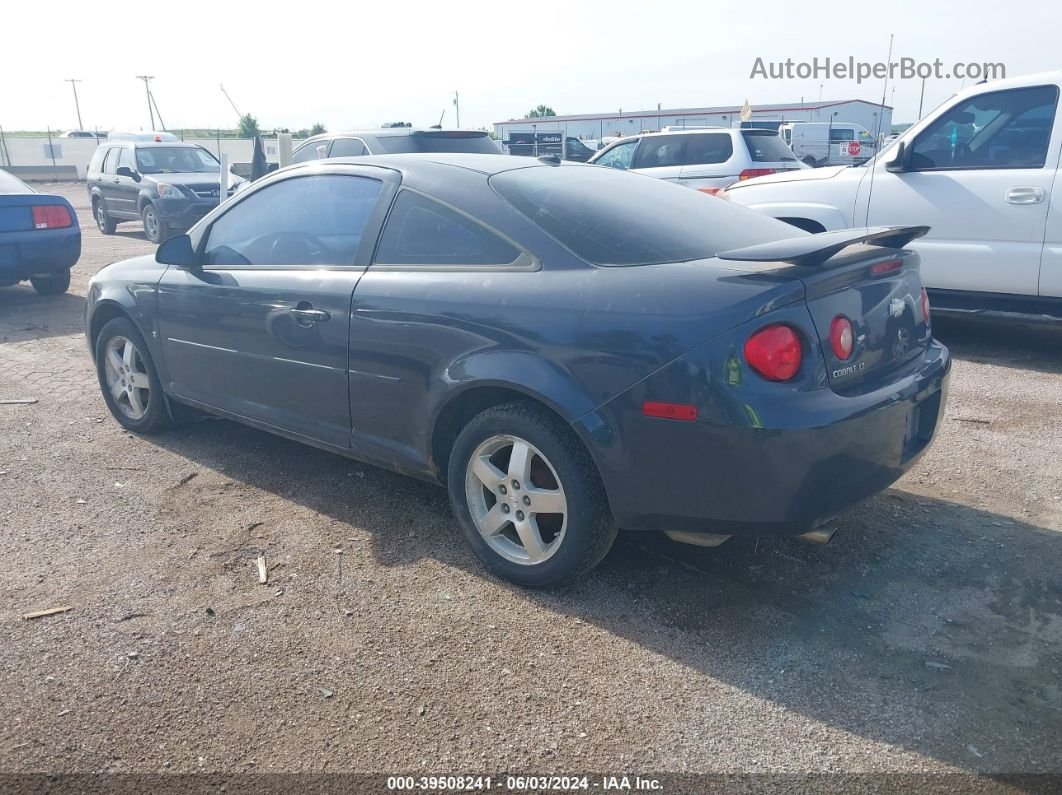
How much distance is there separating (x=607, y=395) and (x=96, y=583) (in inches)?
83.8

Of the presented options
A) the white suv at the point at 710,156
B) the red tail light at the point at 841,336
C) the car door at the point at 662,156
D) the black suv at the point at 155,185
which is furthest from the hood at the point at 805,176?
the black suv at the point at 155,185

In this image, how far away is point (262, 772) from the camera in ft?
8.05

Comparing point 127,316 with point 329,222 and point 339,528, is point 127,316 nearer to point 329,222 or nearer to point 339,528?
point 329,222

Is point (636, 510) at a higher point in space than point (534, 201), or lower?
lower

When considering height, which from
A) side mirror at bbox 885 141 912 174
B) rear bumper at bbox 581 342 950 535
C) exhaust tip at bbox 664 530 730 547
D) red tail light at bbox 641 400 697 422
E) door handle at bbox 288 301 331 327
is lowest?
exhaust tip at bbox 664 530 730 547

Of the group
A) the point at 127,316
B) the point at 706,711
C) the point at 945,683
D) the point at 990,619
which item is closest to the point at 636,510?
the point at 706,711

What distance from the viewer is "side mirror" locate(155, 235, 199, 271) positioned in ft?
15.0

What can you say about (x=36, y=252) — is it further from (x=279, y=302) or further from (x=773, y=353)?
(x=773, y=353)

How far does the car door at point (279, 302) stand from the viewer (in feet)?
12.6

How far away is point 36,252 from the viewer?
365 inches

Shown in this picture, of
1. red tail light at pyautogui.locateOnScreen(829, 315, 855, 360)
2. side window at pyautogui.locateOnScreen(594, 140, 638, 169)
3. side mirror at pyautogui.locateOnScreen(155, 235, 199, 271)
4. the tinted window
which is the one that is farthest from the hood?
side window at pyautogui.locateOnScreen(594, 140, 638, 169)

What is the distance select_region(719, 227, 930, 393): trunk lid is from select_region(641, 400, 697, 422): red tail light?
0.47 meters

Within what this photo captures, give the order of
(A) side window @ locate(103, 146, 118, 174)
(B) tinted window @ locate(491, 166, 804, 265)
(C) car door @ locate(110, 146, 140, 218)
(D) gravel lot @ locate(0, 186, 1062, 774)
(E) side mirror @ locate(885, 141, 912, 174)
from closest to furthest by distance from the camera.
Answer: (D) gravel lot @ locate(0, 186, 1062, 774) → (B) tinted window @ locate(491, 166, 804, 265) → (E) side mirror @ locate(885, 141, 912, 174) → (C) car door @ locate(110, 146, 140, 218) → (A) side window @ locate(103, 146, 118, 174)

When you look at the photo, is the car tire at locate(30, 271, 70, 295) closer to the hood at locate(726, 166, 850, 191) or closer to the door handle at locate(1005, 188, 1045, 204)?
the hood at locate(726, 166, 850, 191)
